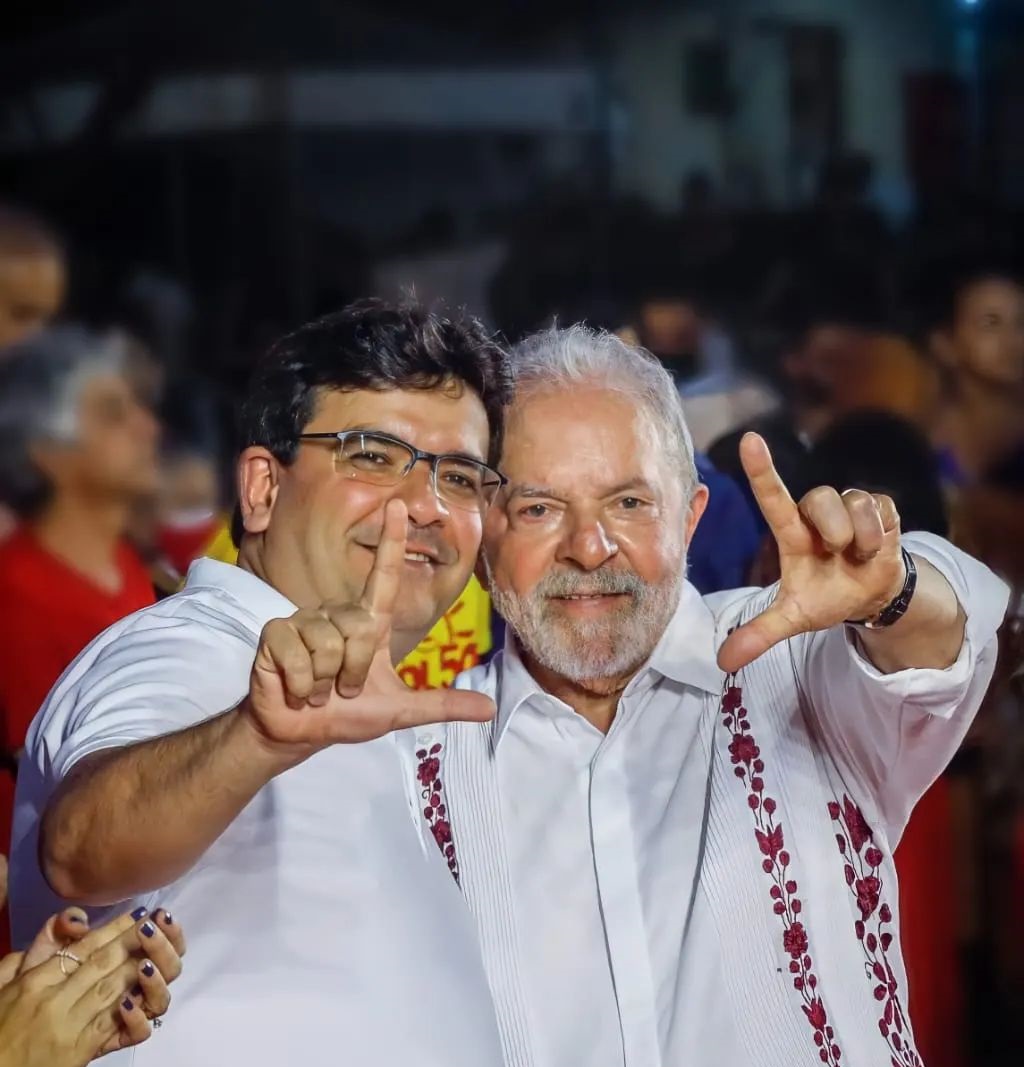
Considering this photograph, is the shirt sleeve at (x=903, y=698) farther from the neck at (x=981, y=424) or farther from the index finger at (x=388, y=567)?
the neck at (x=981, y=424)

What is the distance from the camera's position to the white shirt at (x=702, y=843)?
162cm

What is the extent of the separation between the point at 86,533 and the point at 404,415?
1180 mm

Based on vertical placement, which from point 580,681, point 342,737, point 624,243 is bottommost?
point 342,737

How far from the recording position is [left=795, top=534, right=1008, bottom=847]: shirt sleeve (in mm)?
1569

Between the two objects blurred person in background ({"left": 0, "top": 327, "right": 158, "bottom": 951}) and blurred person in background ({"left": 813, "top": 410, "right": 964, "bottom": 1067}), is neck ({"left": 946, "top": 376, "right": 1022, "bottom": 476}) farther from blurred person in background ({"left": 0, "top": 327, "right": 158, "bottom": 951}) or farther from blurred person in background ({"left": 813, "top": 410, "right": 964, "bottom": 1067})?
blurred person in background ({"left": 0, "top": 327, "right": 158, "bottom": 951})

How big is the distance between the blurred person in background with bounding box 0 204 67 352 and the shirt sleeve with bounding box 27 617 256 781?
1.76 meters

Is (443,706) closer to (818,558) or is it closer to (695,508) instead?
(818,558)

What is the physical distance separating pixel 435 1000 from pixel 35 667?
112 centimetres

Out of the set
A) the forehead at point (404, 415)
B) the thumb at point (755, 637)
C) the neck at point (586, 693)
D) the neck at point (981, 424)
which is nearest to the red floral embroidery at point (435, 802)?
the neck at point (586, 693)

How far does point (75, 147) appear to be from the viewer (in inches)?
176

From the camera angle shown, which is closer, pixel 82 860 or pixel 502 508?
pixel 82 860

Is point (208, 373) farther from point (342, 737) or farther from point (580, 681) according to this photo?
point (342, 737)

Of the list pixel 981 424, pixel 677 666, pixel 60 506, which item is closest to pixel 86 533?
pixel 60 506

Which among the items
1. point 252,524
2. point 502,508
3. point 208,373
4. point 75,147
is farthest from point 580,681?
point 75,147
